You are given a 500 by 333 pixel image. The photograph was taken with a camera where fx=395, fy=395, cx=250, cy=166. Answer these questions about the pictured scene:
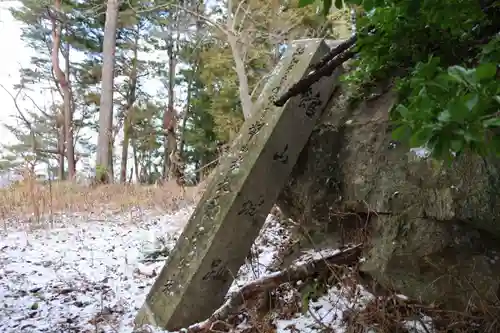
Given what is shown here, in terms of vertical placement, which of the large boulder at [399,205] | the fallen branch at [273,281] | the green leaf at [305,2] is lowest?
the fallen branch at [273,281]

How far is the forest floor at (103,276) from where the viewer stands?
6.88 feet

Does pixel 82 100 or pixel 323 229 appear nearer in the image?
pixel 323 229

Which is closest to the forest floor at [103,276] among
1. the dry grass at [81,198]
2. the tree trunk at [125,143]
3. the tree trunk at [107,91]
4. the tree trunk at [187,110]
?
the dry grass at [81,198]

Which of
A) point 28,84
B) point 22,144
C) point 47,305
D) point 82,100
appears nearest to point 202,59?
point 82,100

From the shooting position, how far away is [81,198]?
17.9 feet

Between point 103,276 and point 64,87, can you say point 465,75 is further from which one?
point 64,87

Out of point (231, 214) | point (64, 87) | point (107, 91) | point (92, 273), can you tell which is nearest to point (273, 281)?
point (231, 214)

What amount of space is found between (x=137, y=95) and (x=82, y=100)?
6.45 feet

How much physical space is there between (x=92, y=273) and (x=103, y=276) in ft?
0.36

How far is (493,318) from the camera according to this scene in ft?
4.76

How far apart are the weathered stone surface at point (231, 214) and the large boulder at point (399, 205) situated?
144mm

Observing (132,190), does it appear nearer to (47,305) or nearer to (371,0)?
(47,305)

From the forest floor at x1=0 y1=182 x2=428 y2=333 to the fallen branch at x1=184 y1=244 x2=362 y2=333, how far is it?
96 mm

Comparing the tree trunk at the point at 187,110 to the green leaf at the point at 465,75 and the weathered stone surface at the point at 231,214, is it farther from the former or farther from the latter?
the green leaf at the point at 465,75
